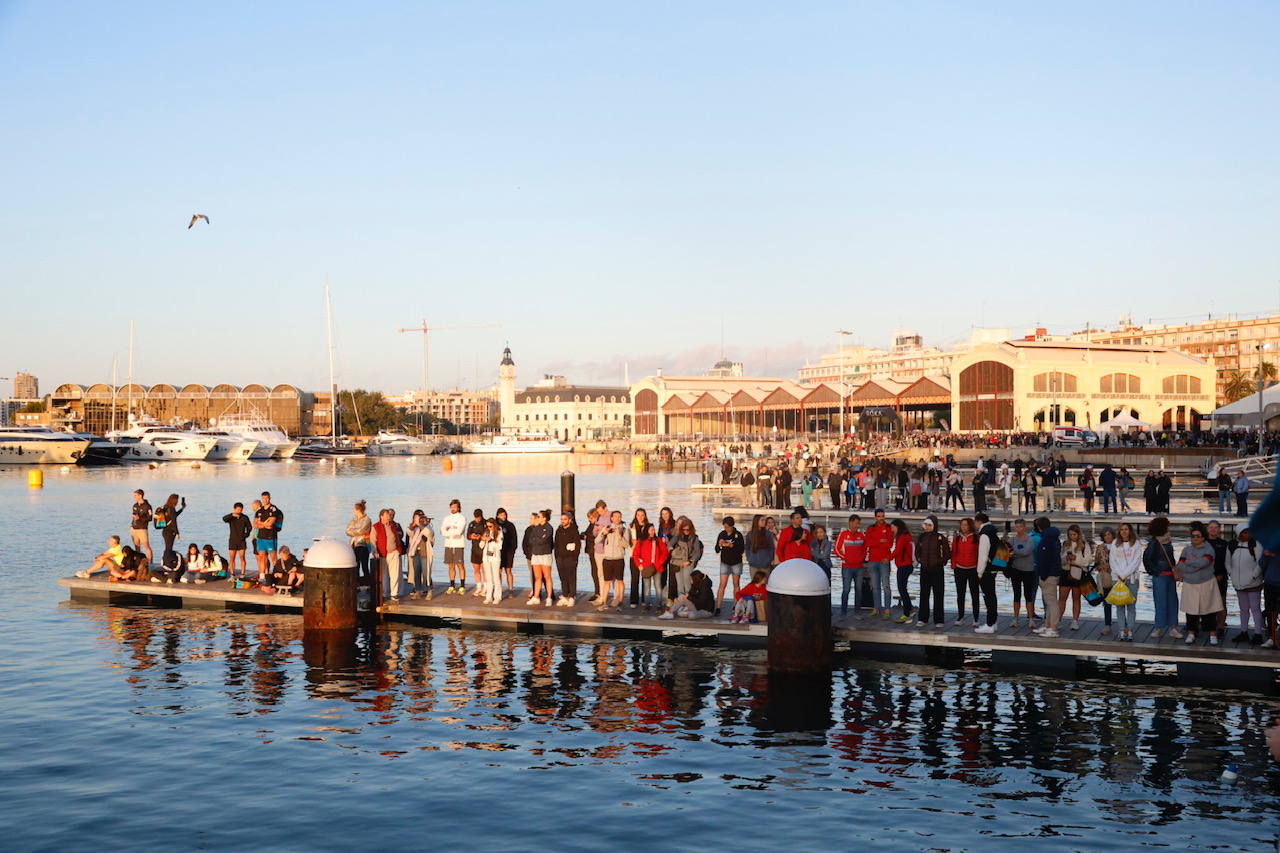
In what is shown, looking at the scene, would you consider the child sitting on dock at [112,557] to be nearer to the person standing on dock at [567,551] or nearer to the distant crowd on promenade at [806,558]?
the distant crowd on promenade at [806,558]

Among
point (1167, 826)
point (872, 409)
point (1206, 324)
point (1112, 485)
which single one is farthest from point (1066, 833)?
point (1206, 324)

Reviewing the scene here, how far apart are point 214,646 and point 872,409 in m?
112

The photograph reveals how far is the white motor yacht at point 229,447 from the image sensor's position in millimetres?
139625

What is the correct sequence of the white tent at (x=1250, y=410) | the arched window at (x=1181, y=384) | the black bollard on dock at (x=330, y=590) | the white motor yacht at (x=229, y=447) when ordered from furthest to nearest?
the white motor yacht at (x=229, y=447), the arched window at (x=1181, y=384), the white tent at (x=1250, y=410), the black bollard on dock at (x=330, y=590)

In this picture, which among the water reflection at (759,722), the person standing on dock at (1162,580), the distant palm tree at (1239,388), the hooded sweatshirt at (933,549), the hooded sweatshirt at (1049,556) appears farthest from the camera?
the distant palm tree at (1239,388)

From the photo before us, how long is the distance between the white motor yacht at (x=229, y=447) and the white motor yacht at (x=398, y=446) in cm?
3579

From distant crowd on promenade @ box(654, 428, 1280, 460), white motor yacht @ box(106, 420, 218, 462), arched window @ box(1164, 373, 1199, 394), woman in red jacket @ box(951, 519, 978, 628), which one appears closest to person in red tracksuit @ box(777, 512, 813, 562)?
woman in red jacket @ box(951, 519, 978, 628)

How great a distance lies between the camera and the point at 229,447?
14050 cm

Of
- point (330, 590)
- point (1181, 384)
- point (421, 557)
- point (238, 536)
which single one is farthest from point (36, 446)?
point (330, 590)

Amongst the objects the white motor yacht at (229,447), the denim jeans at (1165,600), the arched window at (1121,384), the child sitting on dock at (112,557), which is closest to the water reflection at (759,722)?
the denim jeans at (1165,600)

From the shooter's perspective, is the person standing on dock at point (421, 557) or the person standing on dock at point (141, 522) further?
the person standing on dock at point (141, 522)

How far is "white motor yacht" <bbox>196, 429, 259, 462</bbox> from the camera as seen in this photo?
139625mm

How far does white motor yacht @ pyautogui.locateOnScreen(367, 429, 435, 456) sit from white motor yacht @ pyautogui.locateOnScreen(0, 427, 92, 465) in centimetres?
5372

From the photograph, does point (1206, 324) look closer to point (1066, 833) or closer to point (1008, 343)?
point (1008, 343)
